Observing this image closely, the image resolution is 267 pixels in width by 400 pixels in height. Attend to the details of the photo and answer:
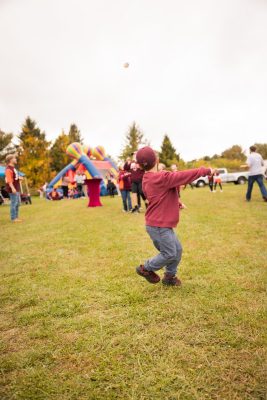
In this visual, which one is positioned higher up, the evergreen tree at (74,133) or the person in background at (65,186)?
the evergreen tree at (74,133)

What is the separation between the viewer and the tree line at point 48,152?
39656mm

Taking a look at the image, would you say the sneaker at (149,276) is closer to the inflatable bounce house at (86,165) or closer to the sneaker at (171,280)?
the sneaker at (171,280)

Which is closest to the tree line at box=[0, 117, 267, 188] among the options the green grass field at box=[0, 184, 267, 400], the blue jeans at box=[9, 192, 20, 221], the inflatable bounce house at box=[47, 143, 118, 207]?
the inflatable bounce house at box=[47, 143, 118, 207]

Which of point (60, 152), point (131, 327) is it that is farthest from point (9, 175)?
point (60, 152)

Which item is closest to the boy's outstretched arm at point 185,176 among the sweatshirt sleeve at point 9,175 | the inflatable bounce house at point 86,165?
the sweatshirt sleeve at point 9,175

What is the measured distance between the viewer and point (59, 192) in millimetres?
24125

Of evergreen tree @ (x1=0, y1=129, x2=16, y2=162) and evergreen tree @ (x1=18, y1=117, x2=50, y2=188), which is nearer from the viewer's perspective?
evergreen tree @ (x1=18, y1=117, x2=50, y2=188)

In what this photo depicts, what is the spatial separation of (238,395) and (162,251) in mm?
1692

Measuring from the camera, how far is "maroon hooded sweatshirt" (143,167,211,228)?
10.3 feet

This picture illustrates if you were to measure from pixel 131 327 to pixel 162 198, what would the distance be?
1.42 m

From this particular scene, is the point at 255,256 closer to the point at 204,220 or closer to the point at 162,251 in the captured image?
the point at 162,251

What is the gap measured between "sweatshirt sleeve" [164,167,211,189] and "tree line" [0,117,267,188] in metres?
37.8

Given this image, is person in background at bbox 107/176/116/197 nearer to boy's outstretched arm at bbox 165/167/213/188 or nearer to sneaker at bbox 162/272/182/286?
sneaker at bbox 162/272/182/286

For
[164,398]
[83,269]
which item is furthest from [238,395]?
[83,269]
